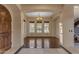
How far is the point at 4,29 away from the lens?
681 centimetres

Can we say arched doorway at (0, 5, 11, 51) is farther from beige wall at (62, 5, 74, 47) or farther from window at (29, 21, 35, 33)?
window at (29, 21, 35, 33)

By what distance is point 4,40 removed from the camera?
6.67 metres

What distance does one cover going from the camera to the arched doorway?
6575mm

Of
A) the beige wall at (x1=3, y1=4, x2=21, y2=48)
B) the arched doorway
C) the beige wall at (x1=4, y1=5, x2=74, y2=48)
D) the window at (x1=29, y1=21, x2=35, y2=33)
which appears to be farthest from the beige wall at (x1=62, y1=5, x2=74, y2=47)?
the window at (x1=29, y1=21, x2=35, y2=33)

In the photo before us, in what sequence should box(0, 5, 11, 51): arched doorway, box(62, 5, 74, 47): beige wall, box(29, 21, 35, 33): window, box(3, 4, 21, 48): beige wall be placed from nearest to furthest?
box(0, 5, 11, 51): arched doorway → box(3, 4, 21, 48): beige wall → box(62, 5, 74, 47): beige wall → box(29, 21, 35, 33): window

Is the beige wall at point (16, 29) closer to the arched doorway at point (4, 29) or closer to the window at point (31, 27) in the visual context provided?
the arched doorway at point (4, 29)

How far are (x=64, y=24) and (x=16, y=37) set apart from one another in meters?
2.90

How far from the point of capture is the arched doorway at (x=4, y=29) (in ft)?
21.6

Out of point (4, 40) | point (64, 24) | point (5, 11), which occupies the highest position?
point (5, 11)
